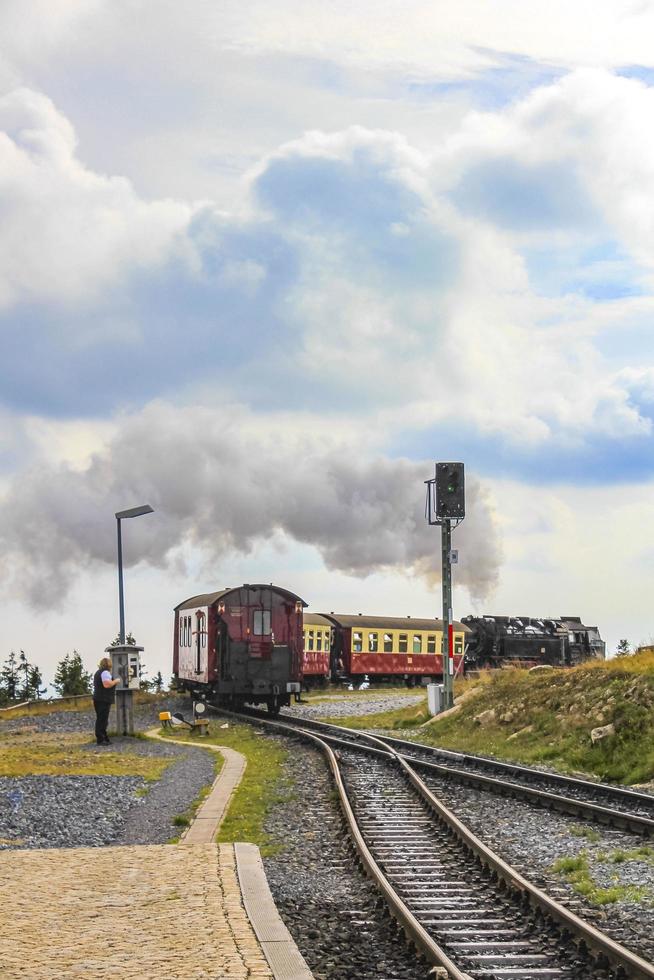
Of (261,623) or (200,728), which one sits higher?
(261,623)

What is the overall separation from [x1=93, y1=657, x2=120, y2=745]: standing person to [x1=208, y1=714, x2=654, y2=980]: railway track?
427 inches

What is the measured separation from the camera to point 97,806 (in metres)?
14.7

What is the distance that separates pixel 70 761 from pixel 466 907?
13671 millimetres

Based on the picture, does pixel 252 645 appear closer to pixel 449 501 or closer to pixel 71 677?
pixel 449 501

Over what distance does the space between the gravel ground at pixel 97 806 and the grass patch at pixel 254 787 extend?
659 millimetres

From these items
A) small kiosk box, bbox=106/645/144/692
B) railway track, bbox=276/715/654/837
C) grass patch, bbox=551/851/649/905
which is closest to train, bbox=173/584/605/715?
small kiosk box, bbox=106/645/144/692

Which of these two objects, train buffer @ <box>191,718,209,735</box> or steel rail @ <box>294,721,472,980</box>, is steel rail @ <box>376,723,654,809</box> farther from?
train buffer @ <box>191,718,209,735</box>

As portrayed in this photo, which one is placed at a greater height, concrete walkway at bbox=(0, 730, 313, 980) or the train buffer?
concrete walkway at bbox=(0, 730, 313, 980)

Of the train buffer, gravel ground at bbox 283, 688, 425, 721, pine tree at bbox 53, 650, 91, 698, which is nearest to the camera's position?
the train buffer

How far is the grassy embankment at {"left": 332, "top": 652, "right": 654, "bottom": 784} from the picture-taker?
19297 mm

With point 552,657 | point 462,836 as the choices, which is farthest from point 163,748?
point 552,657

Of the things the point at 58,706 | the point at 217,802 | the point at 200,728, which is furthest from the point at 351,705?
the point at 217,802

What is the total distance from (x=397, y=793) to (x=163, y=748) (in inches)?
363

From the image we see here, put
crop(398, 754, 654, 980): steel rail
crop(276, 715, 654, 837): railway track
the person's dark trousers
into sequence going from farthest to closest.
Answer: the person's dark trousers → crop(276, 715, 654, 837): railway track → crop(398, 754, 654, 980): steel rail
